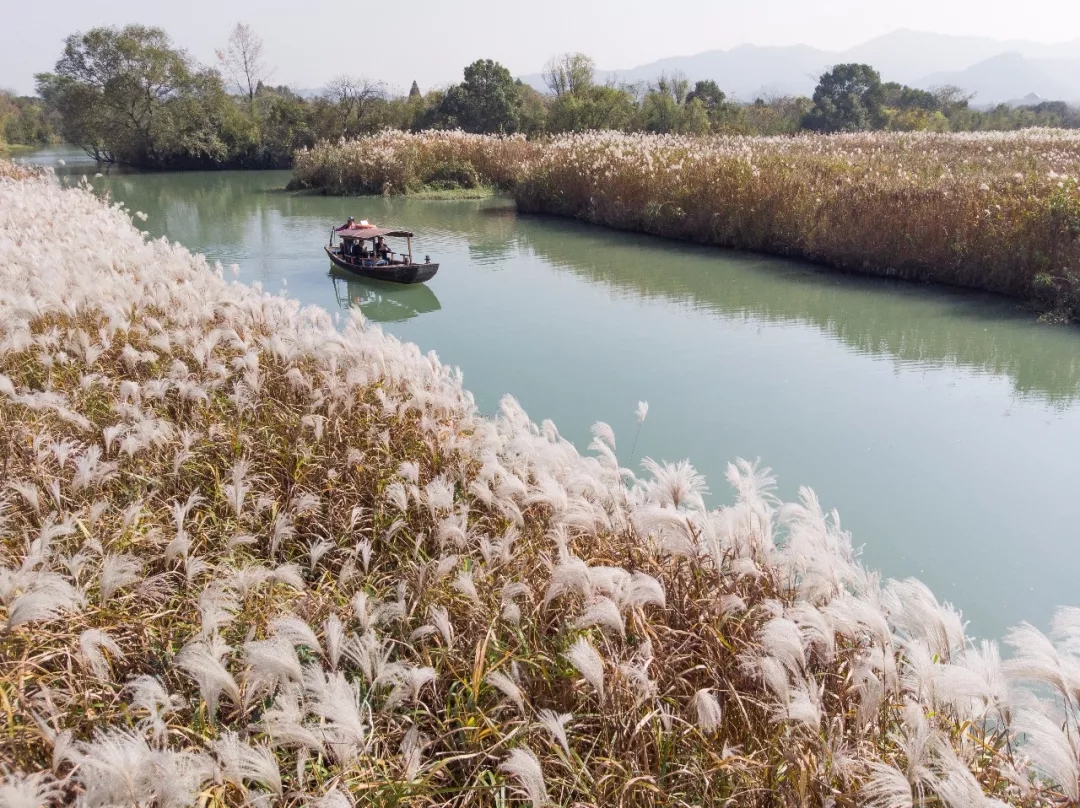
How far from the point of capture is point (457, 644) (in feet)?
8.66

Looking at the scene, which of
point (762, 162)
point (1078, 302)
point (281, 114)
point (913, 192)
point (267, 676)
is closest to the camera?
point (267, 676)

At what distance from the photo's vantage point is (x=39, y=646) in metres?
2.48

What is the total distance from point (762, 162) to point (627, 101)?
64.8 ft

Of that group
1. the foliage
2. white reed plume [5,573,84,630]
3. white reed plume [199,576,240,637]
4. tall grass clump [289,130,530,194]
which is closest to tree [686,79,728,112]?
tall grass clump [289,130,530,194]

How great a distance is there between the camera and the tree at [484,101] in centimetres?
3731

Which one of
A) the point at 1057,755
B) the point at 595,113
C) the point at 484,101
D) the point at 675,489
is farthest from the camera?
the point at 484,101

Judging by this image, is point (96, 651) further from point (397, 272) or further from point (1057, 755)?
point (397, 272)

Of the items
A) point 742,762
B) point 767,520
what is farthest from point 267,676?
point 767,520

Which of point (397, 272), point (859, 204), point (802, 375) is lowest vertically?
point (802, 375)

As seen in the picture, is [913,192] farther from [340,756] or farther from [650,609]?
[340,756]

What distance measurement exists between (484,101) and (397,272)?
29.5 metres

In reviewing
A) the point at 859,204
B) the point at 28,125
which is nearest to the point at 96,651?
the point at 859,204

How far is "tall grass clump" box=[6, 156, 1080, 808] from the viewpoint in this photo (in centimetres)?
184

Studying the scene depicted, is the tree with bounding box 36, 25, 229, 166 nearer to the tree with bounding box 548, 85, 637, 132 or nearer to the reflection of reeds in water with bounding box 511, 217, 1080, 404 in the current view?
the tree with bounding box 548, 85, 637, 132
